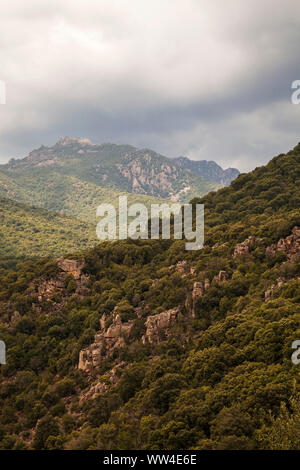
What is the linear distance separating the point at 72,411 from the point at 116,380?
→ 495 cm

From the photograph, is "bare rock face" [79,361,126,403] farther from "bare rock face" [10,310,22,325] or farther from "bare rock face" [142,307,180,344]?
"bare rock face" [10,310,22,325]

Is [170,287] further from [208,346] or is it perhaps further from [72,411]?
[72,411]

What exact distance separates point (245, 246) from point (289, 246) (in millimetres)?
5785

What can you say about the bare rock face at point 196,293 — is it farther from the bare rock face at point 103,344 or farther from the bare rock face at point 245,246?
the bare rock face at point 103,344

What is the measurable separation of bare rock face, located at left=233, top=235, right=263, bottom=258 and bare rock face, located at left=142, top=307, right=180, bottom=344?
11.1 metres

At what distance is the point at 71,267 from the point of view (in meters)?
57.5

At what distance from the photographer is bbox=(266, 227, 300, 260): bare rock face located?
45.4 meters

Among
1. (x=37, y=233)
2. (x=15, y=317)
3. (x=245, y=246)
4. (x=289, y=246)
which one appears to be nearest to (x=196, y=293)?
(x=245, y=246)

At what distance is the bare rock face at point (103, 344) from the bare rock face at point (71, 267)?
519 inches

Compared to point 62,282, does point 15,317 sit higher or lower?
lower

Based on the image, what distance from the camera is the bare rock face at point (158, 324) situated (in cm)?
4269

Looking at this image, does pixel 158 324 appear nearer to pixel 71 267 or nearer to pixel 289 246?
pixel 289 246

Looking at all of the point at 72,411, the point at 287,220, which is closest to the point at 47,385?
the point at 72,411

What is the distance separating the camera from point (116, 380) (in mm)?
38219
